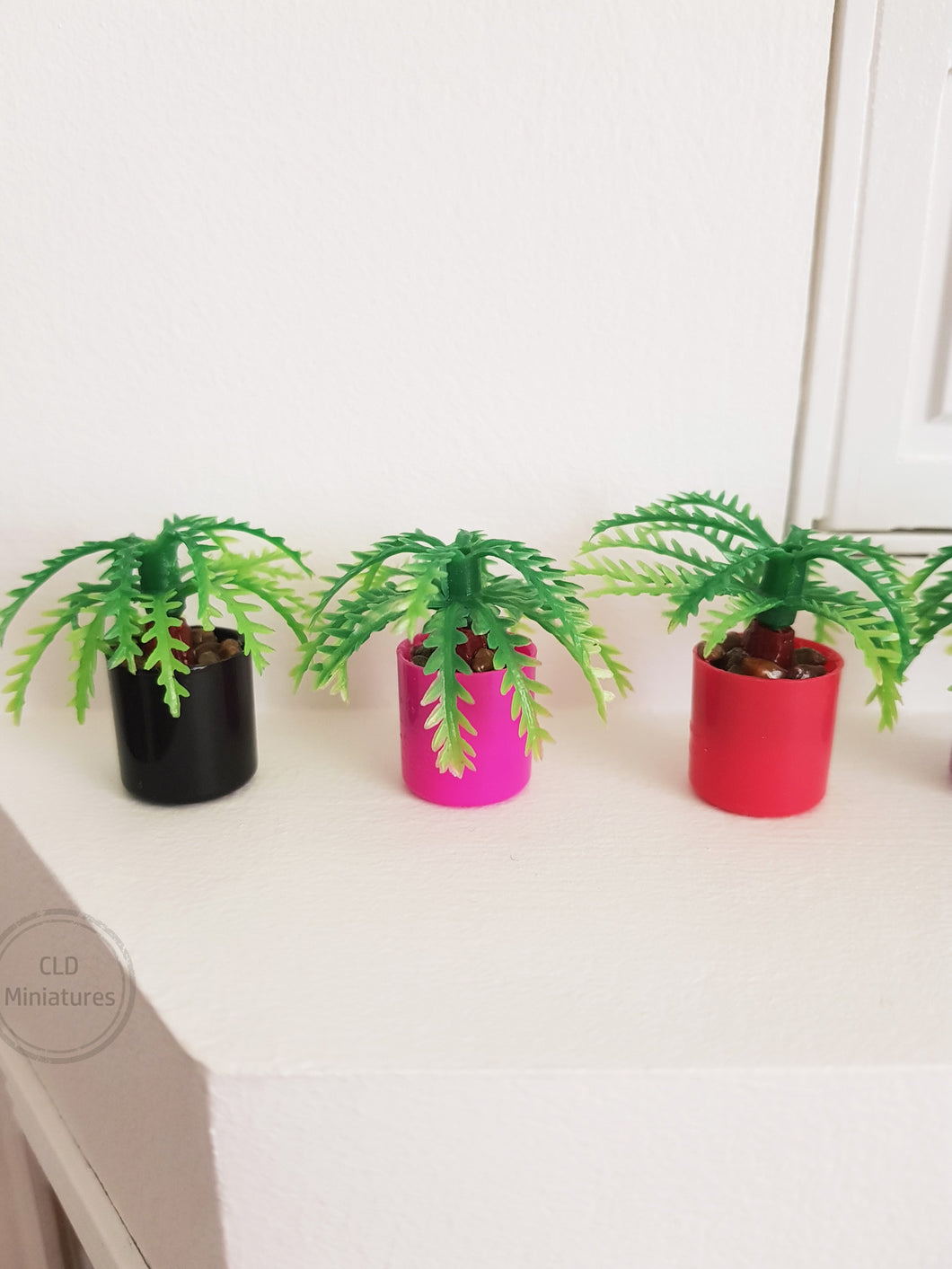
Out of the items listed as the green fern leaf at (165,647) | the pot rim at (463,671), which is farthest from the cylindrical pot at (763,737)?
the green fern leaf at (165,647)

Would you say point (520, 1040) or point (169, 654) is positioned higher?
point (169, 654)

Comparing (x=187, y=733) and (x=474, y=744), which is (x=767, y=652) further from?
(x=187, y=733)

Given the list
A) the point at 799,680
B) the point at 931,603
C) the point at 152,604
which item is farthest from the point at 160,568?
the point at 931,603

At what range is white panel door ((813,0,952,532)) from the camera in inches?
27.0

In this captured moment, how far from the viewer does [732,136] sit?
694 mm

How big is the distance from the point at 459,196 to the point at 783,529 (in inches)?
14.3

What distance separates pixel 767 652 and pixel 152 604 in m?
0.41

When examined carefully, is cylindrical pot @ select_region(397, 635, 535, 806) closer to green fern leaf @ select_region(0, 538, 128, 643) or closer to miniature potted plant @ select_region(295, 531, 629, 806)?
miniature potted plant @ select_region(295, 531, 629, 806)

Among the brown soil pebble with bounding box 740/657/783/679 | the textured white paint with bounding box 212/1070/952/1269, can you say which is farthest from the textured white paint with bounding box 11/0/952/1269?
the brown soil pebble with bounding box 740/657/783/679

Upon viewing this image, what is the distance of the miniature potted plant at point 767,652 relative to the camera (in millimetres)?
614

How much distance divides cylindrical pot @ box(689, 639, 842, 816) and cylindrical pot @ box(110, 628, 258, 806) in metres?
0.32

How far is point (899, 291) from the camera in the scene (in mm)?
730

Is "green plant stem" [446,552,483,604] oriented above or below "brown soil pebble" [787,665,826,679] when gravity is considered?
above

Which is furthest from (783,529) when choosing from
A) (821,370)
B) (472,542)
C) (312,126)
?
(312,126)
